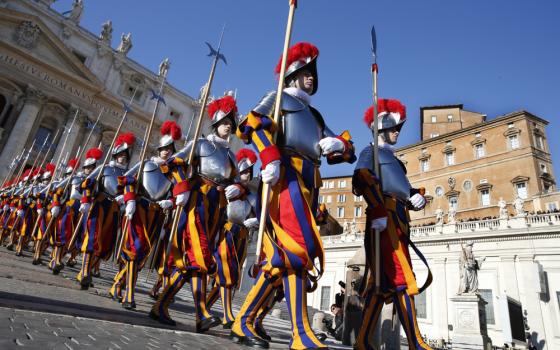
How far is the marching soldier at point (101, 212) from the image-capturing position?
627 centimetres

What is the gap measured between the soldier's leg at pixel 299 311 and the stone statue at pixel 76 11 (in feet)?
141

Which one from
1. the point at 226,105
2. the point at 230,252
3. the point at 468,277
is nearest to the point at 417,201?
the point at 230,252

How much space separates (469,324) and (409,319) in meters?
9.78

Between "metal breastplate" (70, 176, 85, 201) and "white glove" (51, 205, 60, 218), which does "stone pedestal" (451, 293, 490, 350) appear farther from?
"white glove" (51, 205, 60, 218)

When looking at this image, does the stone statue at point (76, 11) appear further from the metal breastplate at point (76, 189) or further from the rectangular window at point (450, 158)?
the rectangular window at point (450, 158)

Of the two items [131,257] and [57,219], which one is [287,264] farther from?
[57,219]

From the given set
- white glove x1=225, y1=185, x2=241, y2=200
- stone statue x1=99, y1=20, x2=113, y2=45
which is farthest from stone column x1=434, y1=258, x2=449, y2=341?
stone statue x1=99, y1=20, x2=113, y2=45

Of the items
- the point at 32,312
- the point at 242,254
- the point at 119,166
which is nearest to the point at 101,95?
the point at 119,166

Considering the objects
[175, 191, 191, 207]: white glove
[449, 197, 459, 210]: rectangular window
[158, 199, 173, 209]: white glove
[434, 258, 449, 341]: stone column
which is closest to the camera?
[175, 191, 191, 207]: white glove

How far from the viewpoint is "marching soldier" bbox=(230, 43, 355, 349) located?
2770mm

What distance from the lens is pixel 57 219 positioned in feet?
30.3

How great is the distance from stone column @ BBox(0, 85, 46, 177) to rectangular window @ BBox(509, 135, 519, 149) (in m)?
46.3

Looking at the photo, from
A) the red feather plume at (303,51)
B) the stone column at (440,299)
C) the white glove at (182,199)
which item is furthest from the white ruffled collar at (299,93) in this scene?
the stone column at (440,299)

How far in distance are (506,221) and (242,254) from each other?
911 inches
